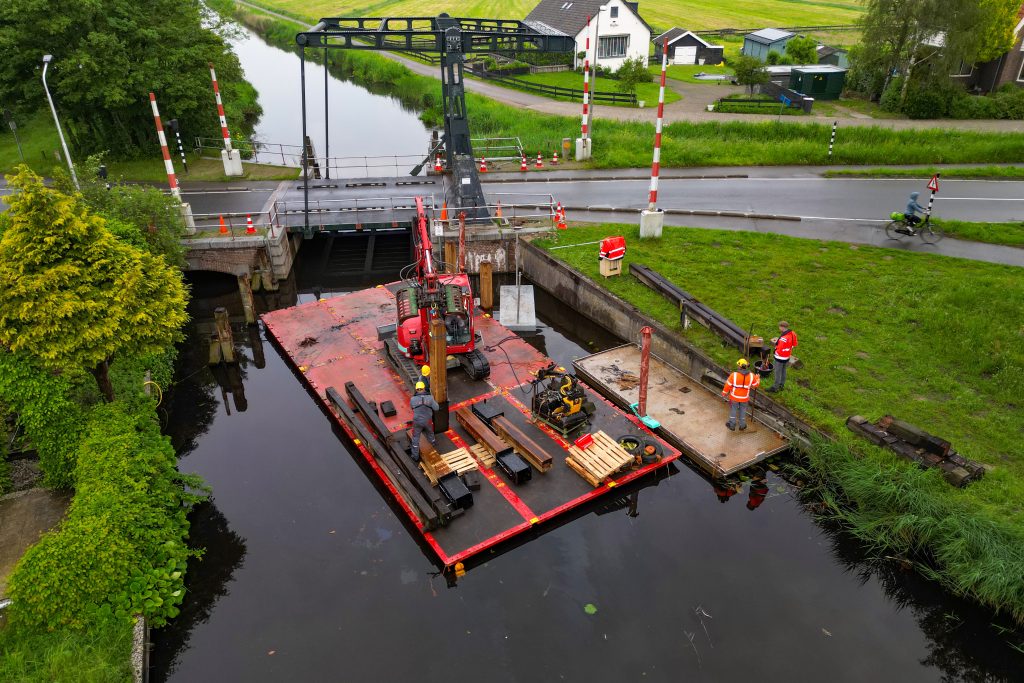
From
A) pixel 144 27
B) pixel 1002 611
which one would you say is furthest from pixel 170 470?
pixel 144 27

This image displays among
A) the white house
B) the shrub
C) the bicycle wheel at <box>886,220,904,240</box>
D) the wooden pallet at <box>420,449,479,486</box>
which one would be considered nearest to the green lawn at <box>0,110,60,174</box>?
the shrub

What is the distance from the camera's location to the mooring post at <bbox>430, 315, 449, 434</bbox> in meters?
13.9

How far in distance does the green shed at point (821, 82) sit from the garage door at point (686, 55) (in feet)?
57.1

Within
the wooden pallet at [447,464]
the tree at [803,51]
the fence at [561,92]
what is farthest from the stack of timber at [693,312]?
the tree at [803,51]

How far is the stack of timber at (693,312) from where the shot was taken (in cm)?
1627

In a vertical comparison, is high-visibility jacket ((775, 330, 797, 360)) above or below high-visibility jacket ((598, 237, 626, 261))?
below

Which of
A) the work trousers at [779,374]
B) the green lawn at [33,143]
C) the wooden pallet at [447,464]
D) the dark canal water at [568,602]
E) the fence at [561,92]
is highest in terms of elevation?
the fence at [561,92]

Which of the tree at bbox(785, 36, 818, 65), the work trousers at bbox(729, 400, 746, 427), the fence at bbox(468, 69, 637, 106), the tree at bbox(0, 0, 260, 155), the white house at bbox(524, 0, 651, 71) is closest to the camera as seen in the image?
the work trousers at bbox(729, 400, 746, 427)

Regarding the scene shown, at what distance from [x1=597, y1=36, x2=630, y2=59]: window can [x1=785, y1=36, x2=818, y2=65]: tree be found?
1270cm

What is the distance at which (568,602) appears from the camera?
37.4 feet

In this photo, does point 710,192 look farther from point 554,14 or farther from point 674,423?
point 554,14

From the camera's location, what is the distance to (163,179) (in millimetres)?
30109

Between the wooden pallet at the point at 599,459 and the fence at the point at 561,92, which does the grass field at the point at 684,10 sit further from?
the wooden pallet at the point at 599,459

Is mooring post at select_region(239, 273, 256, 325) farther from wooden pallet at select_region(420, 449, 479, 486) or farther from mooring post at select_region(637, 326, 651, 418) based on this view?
mooring post at select_region(637, 326, 651, 418)
